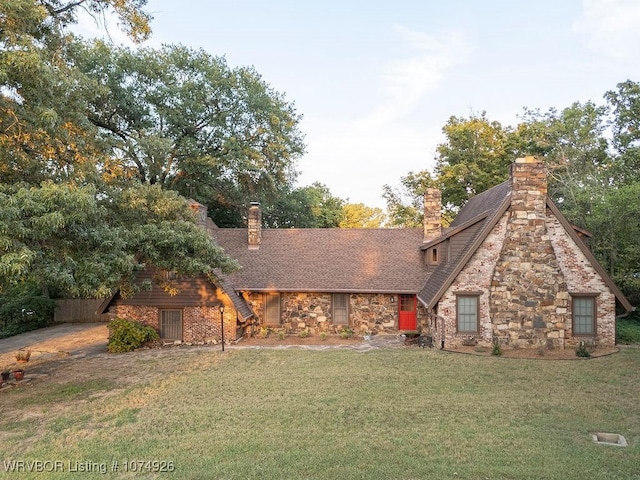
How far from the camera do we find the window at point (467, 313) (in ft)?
50.4

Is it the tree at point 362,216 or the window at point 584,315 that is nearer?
the window at point 584,315

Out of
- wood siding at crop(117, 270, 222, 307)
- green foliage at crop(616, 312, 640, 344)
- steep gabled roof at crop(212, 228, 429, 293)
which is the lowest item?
green foliage at crop(616, 312, 640, 344)

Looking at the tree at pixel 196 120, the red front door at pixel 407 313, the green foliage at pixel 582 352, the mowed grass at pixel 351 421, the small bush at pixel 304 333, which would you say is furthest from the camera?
the tree at pixel 196 120

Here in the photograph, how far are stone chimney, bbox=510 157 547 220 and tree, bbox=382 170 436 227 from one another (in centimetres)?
1916

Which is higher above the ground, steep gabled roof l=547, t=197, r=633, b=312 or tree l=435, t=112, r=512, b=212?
tree l=435, t=112, r=512, b=212

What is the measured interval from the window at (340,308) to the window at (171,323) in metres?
6.78

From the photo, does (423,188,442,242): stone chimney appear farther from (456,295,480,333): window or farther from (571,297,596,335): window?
(571,297,596,335): window

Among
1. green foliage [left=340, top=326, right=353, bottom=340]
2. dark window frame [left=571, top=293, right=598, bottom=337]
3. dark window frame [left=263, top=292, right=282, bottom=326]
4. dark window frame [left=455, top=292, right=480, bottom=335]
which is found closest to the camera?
dark window frame [left=571, top=293, right=598, bottom=337]

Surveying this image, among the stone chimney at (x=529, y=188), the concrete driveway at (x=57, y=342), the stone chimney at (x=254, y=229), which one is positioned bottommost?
the concrete driveway at (x=57, y=342)

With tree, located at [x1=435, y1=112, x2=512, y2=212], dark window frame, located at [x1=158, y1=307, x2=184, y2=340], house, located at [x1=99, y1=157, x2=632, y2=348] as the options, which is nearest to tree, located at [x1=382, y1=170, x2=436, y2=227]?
tree, located at [x1=435, y1=112, x2=512, y2=212]

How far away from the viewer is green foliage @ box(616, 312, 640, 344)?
1628cm

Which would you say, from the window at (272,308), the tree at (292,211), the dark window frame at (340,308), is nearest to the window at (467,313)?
the dark window frame at (340,308)

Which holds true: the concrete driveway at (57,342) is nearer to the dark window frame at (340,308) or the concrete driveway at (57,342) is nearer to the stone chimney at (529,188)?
the dark window frame at (340,308)

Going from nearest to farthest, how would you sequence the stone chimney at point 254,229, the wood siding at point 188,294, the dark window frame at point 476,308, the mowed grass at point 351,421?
the mowed grass at point 351,421 < the dark window frame at point 476,308 < the wood siding at point 188,294 < the stone chimney at point 254,229
